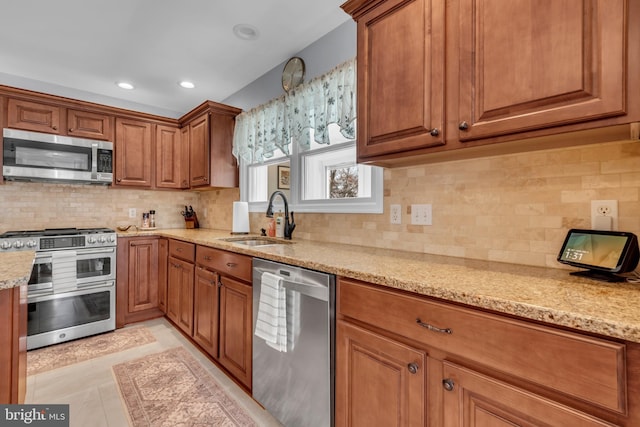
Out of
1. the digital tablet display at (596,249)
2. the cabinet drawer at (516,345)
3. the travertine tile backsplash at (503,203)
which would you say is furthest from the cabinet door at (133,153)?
the digital tablet display at (596,249)

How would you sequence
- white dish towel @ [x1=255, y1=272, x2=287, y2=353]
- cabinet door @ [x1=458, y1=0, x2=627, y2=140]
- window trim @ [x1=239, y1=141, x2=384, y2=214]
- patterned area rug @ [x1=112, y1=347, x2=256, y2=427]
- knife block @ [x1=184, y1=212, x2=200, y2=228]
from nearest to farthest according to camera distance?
cabinet door @ [x1=458, y1=0, x2=627, y2=140] → white dish towel @ [x1=255, y1=272, x2=287, y2=353] → patterned area rug @ [x1=112, y1=347, x2=256, y2=427] → window trim @ [x1=239, y1=141, x2=384, y2=214] → knife block @ [x1=184, y1=212, x2=200, y2=228]

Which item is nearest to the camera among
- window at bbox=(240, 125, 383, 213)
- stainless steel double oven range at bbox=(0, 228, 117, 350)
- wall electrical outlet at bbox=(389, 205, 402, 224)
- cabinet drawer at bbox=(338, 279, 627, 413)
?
cabinet drawer at bbox=(338, 279, 627, 413)

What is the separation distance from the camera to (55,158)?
9.29 ft

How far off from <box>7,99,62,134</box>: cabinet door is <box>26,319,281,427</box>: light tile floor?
2134mm

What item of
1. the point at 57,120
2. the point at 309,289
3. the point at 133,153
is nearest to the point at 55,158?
the point at 57,120

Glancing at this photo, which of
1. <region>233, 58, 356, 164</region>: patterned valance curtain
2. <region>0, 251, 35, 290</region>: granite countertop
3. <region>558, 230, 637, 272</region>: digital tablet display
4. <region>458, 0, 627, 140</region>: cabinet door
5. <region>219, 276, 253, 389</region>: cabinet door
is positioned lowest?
<region>219, 276, 253, 389</region>: cabinet door

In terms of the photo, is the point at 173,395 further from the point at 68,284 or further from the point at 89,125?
the point at 89,125

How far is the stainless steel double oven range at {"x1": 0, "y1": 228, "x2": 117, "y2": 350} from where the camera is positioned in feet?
8.15

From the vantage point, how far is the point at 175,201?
3.93 meters

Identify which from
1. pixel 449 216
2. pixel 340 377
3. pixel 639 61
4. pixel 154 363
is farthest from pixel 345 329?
pixel 154 363

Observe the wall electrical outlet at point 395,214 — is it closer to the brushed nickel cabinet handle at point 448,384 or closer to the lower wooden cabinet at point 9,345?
the brushed nickel cabinet handle at point 448,384

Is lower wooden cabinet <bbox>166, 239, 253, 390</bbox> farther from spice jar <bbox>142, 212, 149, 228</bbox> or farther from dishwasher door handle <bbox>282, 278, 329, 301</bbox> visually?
spice jar <bbox>142, 212, 149, 228</bbox>

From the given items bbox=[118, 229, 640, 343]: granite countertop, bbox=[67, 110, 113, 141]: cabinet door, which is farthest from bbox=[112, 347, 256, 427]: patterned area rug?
bbox=[67, 110, 113, 141]: cabinet door

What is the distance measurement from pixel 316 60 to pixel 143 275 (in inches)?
104
